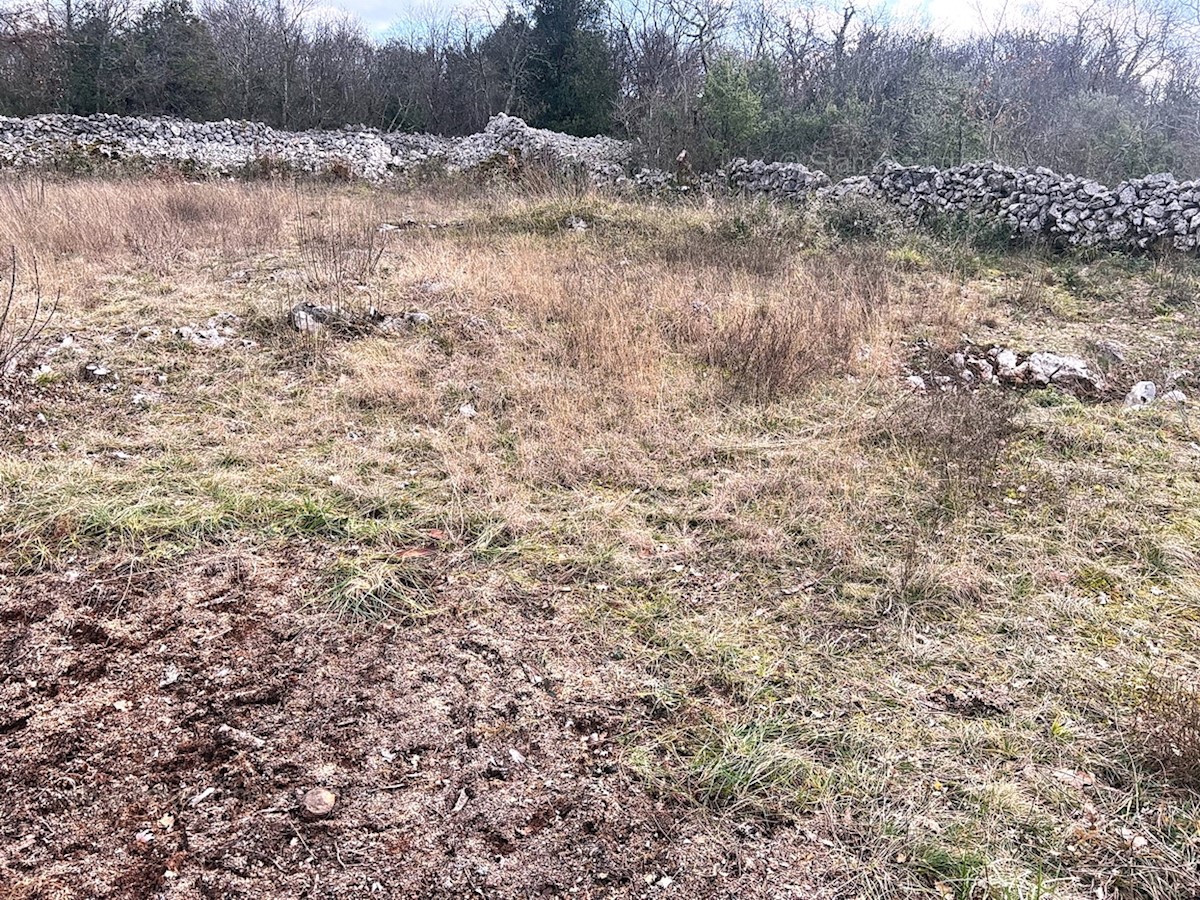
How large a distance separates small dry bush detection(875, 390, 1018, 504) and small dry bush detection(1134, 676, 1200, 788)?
1.33 m

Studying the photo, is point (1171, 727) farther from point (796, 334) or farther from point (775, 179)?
point (775, 179)

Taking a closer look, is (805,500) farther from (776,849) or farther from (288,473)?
(288,473)

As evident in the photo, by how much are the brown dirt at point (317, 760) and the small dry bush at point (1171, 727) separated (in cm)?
117

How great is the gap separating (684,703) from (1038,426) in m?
3.43

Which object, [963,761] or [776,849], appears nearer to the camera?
[776,849]

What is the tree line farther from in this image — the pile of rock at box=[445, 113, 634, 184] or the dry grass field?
the dry grass field

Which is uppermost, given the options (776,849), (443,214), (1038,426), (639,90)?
(639,90)

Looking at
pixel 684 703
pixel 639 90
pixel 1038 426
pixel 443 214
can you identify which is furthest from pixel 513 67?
pixel 684 703

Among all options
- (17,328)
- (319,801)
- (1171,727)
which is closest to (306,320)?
(17,328)

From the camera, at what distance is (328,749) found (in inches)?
85.7

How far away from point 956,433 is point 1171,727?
2.27 metres

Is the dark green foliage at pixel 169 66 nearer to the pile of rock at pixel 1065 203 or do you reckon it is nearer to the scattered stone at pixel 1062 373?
the pile of rock at pixel 1065 203

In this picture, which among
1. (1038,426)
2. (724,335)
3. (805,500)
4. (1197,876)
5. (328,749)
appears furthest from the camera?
(724,335)

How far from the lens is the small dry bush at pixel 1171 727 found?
2.14 m
